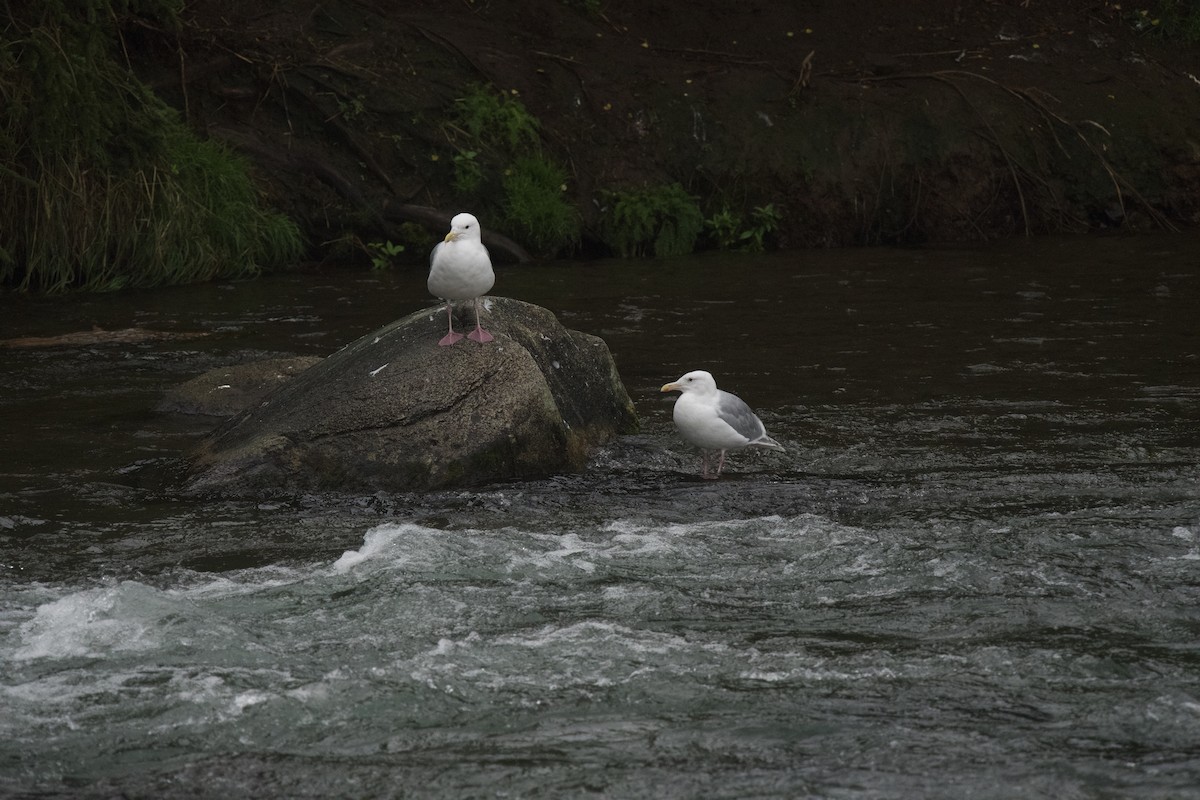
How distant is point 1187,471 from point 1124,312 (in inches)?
204

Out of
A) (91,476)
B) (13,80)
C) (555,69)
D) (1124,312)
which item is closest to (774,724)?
(91,476)

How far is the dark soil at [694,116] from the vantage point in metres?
16.1

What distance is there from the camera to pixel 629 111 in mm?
17688

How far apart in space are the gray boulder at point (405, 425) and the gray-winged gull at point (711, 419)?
661 mm

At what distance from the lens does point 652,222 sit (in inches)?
665

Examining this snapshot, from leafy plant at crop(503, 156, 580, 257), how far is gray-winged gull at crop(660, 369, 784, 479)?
8.68 m

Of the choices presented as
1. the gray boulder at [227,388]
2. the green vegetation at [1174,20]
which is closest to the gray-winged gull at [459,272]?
the gray boulder at [227,388]

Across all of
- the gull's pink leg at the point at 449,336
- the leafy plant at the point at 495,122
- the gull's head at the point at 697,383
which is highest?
the leafy plant at the point at 495,122

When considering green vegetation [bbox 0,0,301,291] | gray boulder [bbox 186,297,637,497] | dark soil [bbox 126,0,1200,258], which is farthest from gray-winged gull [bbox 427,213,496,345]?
dark soil [bbox 126,0,1200,258]

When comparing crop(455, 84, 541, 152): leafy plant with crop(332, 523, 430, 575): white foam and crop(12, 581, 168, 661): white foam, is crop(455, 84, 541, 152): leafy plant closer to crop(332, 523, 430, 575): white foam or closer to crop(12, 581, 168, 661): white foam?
crop(332, 523, 430, 575): white foam

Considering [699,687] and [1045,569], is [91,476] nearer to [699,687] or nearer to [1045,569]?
[699,687]

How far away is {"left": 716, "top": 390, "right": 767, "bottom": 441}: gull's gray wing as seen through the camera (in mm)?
7684

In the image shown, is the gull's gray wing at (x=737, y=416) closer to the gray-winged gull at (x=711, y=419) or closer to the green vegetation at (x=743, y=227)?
the gray-winged gull at (x=711, y=419)

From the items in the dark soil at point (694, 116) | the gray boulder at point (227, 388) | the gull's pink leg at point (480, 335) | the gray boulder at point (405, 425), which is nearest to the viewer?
the gray boulder at point (405, 425)
